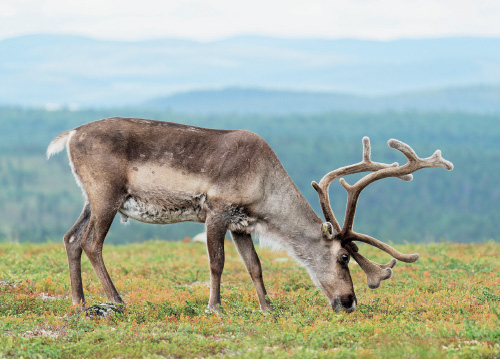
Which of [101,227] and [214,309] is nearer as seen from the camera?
[214,309]

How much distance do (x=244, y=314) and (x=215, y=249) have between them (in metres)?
1.05

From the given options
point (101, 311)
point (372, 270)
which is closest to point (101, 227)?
point (101, 311)

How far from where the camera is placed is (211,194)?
10203 mm

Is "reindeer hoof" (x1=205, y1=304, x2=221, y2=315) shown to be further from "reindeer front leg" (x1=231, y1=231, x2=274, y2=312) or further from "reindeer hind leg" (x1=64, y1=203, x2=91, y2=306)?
"reindeer hind leg" (x1=64, y1=203, x2=91, y2=306)

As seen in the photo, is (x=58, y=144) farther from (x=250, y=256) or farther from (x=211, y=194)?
(x=250, y=256)

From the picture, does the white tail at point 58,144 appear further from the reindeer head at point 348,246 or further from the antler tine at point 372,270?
the antler tine at point 372,270

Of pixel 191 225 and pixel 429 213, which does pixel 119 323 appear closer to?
pixel 191 225

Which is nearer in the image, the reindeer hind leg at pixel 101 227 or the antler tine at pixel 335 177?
the reindeer hind leg at pixel 101 227

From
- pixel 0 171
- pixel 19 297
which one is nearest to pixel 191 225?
pixel 0 171

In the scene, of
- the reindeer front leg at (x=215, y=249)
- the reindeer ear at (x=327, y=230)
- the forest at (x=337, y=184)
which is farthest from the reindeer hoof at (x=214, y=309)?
the forest at (x=337, y=184)

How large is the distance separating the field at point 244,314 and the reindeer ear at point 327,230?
1.01 m

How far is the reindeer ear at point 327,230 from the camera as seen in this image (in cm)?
1043

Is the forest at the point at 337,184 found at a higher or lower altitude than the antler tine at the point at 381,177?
lower

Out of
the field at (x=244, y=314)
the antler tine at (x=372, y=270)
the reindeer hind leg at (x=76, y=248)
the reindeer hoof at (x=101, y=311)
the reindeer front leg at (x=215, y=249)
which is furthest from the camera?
the reindeer hind leg at (x=76, y=248)
